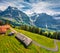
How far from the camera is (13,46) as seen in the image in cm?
12012

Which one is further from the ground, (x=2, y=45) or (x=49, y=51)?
(x=2, y=45)

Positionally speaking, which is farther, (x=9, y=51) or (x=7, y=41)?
(x=7, y=41)

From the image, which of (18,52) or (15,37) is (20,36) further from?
(18,52)

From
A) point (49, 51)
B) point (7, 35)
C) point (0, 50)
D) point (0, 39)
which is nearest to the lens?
point (0, 50)

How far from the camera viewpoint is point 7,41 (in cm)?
12212

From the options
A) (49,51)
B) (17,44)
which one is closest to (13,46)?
(17,44)

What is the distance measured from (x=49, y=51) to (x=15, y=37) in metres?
26.7

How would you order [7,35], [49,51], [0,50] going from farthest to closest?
[49,51] < [7,35] < [0,50]

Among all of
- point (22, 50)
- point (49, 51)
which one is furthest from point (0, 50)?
point (49, 51)

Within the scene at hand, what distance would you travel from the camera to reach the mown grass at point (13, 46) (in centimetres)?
11606

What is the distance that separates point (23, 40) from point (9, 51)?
1684 cm

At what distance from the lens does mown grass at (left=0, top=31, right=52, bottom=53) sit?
116 m

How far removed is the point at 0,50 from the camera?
113125 millimetres

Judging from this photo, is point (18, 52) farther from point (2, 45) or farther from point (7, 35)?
point (7, 35)
